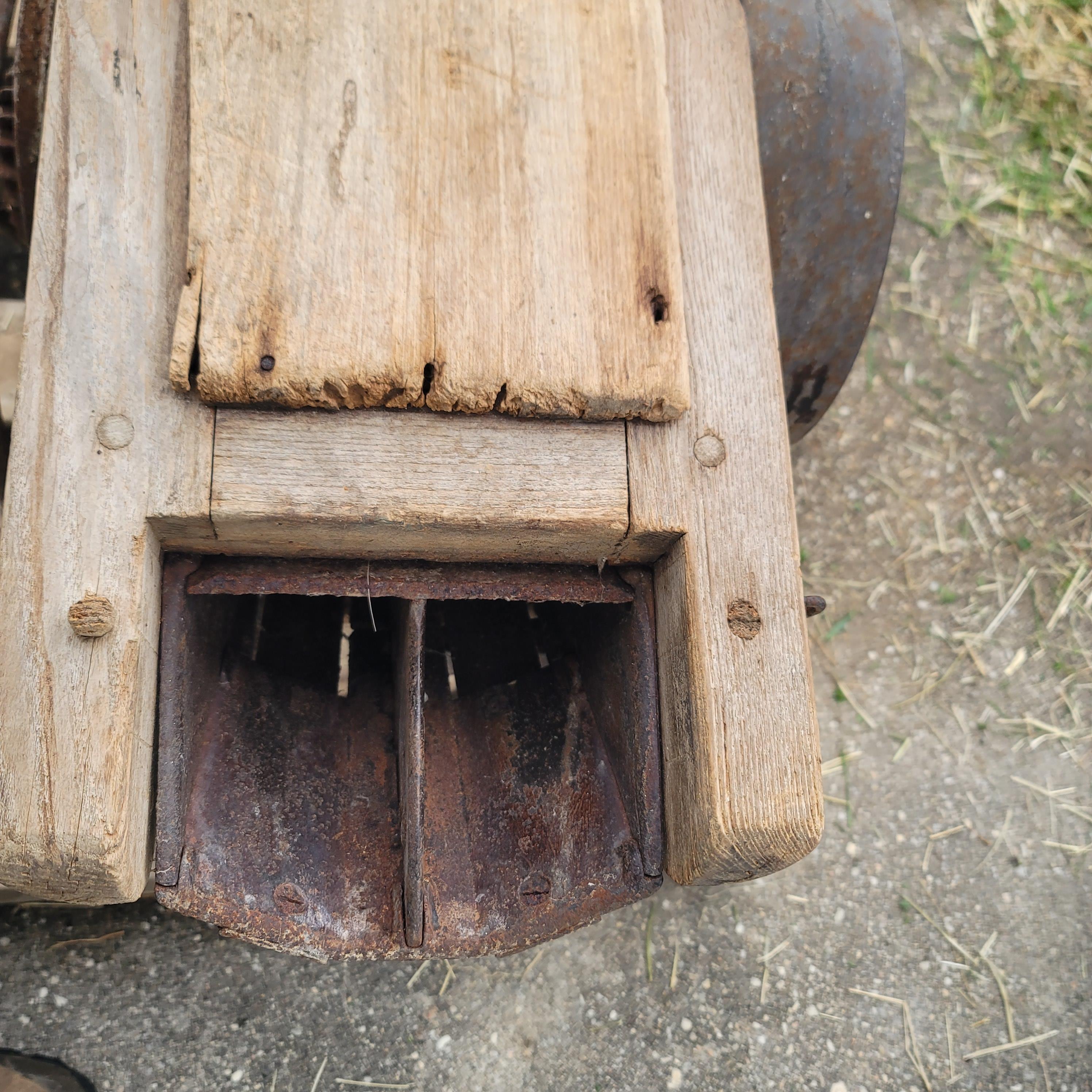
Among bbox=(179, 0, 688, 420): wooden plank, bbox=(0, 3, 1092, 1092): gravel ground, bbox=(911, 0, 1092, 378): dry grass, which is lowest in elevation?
bbox=(0, 3, 1092, 1092): gravel ground

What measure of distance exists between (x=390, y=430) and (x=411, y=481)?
0.30 feet

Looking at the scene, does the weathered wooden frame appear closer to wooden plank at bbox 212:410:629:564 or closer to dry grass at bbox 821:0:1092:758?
wooden plank at bbox 212:410:629:564

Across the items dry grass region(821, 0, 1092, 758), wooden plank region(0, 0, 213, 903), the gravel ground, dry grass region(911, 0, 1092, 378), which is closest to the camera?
wooden plank region(0, 0, 213, 903)

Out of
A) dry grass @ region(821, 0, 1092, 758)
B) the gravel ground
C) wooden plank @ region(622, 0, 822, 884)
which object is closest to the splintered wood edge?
wooden plank @ region(622, 0, 822, 884)

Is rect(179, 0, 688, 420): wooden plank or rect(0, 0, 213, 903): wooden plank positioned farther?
rect(179, 0, 688, 420): wooden plank

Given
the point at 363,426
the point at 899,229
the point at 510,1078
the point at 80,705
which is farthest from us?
the point at 899,229

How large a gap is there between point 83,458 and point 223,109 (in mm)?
621

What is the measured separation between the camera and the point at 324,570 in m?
1.59

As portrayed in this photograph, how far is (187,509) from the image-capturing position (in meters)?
1.42

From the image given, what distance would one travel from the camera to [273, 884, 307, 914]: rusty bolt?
60.1 inches

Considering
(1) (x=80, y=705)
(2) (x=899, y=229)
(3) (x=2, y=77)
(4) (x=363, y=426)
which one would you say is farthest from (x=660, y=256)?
(2) (x=899, y=229)

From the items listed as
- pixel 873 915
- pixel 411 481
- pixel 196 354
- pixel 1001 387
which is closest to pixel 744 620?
pixel 411 481

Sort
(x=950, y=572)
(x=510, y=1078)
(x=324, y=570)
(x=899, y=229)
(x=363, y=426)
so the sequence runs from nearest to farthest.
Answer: (x=363, y=426)
(x=324, y=570)
(x=510, y=1078)
(x=950, y=572)
(x=899, y=229)

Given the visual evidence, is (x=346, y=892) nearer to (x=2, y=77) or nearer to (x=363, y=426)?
(x=363, y=426)
